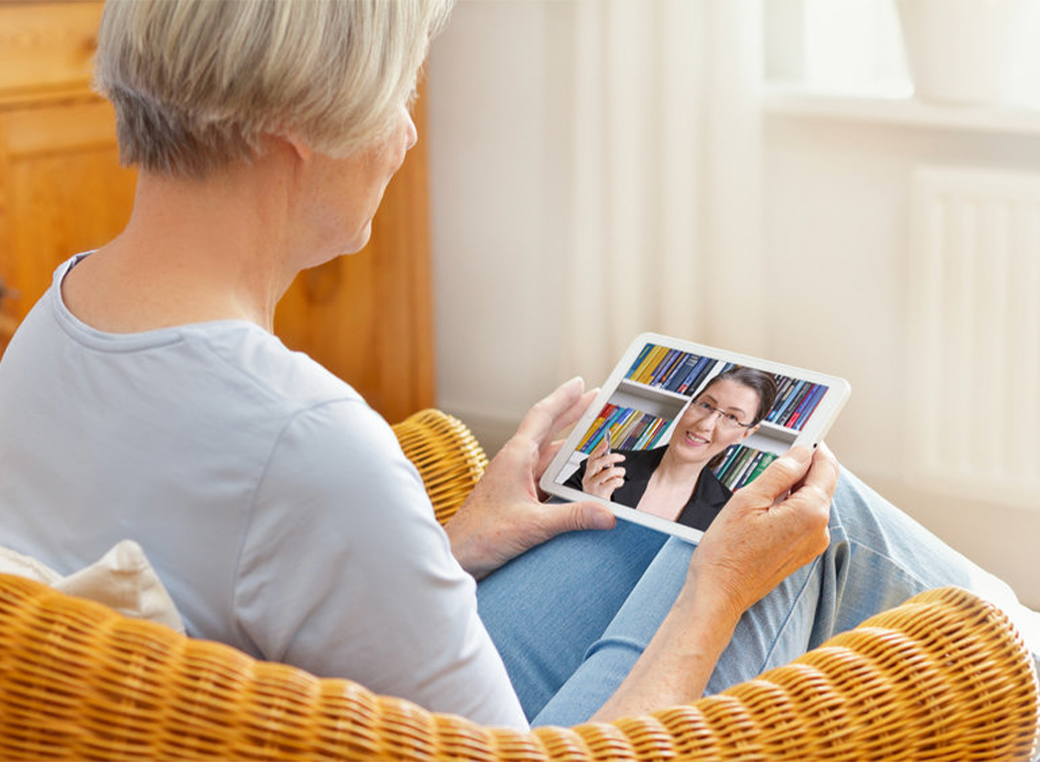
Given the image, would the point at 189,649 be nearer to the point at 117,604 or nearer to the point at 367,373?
the point at 117,604

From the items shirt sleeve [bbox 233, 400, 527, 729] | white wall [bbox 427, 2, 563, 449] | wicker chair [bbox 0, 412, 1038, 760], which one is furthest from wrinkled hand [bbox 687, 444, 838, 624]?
Result: white wall [bbox 427, 2, 563, 449]

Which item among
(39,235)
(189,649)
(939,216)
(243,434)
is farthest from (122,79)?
(939,216)

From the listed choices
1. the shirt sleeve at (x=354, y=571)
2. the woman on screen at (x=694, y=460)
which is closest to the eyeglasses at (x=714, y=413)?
the woman on screen at (x=694, y=460)

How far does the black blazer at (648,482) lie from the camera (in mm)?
1142

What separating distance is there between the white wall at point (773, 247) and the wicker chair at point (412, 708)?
134 cm

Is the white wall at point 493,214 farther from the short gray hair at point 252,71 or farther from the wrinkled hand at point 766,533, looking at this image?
the short gray hair at point 252,71

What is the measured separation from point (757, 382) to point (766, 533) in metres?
0.20

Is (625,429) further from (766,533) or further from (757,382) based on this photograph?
(766,533)

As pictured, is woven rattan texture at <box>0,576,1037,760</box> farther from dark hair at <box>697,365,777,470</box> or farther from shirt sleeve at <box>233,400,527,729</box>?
dark hair at <box>697,365,777,470</box>

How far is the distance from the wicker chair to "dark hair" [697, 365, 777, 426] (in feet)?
1.00

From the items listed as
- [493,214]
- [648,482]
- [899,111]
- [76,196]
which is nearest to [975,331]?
[899,111]

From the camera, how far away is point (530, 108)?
253cm

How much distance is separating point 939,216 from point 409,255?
39.7 inches

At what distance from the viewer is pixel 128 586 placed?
773 mm
